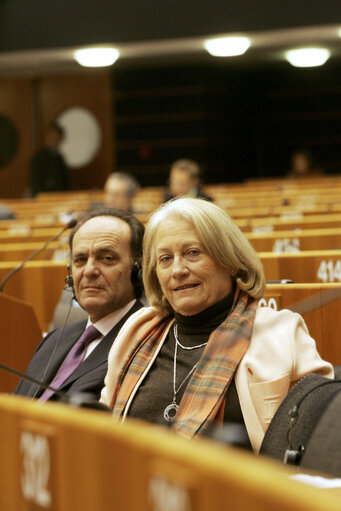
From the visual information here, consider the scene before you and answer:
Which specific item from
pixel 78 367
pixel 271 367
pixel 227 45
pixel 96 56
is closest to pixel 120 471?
pixel 271 367

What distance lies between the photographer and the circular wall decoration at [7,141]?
45.5 feet

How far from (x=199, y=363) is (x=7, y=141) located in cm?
1223

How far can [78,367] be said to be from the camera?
2682mm

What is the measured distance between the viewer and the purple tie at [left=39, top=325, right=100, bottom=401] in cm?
271

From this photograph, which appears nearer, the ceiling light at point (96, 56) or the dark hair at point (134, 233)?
the dark hair at point (134, 233)

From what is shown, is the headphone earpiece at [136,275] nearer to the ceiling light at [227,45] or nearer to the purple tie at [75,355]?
the purple tie at [75,355]

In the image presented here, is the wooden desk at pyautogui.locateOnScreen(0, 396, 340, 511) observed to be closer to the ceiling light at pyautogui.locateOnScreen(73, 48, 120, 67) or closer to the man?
the man

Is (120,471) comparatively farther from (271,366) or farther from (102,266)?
(102,266)

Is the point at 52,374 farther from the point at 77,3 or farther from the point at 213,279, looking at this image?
the point at 77,3

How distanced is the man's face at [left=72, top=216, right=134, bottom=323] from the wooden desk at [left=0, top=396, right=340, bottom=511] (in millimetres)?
1620

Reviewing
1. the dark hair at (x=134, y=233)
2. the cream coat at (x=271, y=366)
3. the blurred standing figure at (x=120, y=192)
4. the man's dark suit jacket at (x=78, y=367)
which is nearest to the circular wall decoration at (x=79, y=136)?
the blurred standing figure at (x=120, y=192)

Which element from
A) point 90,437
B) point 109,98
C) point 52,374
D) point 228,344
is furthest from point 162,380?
point 109,98

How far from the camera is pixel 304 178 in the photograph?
11398 millimetres

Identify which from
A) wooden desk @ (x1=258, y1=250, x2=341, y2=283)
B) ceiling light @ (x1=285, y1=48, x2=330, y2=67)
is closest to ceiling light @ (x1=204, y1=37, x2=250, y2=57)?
ceiling light @ (x1=285, y1=48, x2=330, y2=67)
